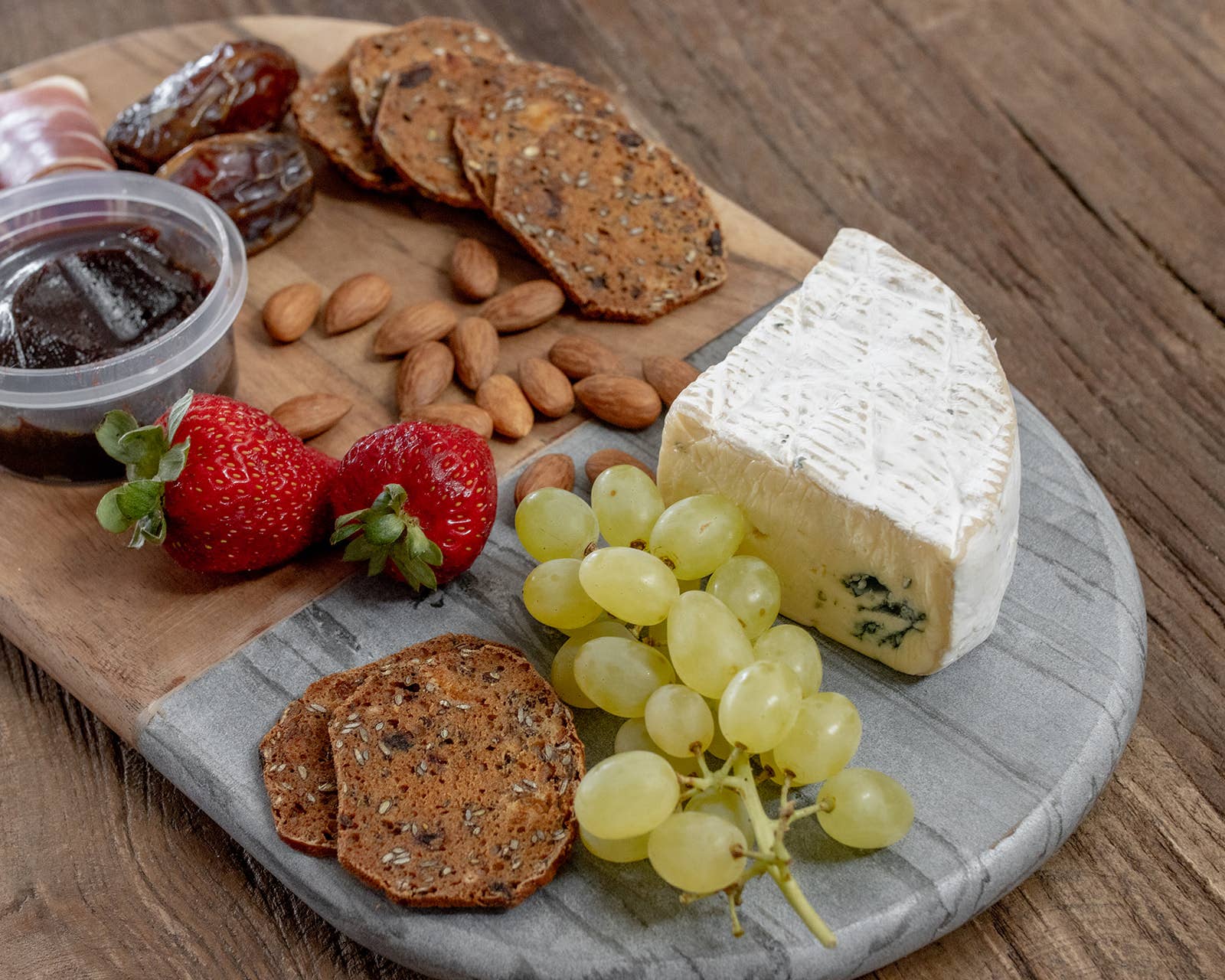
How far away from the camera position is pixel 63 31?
3.00 metres

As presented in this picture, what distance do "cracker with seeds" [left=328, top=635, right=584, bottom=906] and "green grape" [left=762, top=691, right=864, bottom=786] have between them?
0.26 metres

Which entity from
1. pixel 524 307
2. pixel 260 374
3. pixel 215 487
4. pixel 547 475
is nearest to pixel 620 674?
pixel 547 475

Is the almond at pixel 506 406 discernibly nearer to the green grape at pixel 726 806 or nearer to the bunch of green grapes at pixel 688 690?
the bunch of green grapes at pixel 688 690

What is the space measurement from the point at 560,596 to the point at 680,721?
0.95 ft

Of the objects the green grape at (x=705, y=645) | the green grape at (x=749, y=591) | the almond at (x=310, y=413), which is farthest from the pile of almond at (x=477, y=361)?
the green grape at (x=705, y=645)

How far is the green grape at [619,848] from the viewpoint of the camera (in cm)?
144

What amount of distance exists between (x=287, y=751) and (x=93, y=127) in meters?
1.41

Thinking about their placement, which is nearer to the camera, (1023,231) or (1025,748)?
(1025,748)

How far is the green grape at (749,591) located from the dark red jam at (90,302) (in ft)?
3.12

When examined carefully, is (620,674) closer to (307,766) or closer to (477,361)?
(307,766)

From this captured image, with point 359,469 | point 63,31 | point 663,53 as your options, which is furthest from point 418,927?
point 63,31

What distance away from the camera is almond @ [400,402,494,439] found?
2.01 m

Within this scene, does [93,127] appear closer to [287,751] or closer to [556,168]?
[556,168]

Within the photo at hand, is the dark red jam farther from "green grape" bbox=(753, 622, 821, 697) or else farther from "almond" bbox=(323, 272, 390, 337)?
"green grape" bbox=(753, 622, 821, 697)
